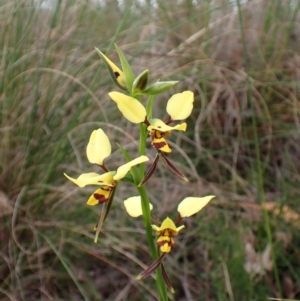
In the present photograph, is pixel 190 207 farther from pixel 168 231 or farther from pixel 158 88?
pixel 158 88

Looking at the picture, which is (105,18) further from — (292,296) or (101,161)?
(101,161)

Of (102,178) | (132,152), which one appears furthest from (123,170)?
(132,152)

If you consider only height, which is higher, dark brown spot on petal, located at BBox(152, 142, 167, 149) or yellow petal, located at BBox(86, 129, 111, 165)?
dark brown spot on petal, located at BBox(152, 142, 167, 149)

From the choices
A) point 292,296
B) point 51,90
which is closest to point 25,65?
point 51,90

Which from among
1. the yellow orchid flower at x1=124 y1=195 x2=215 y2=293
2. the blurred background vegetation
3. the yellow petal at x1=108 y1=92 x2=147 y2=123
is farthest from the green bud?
the blurred background vegetation

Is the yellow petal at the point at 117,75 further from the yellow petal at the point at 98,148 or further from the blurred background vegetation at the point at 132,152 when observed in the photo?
the blurred background vegetation at the point at 132,152

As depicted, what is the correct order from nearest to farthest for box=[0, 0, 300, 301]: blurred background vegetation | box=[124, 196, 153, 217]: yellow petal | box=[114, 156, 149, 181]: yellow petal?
box=[114, 156, 149, 181]: yellow petal
box=[124, 196, 153, 217]: yellow petal
box=[0, 0, 300, 301]: blurred background vegetation

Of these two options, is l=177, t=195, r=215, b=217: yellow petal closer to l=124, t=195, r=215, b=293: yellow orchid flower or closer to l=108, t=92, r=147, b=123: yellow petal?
l=124, t=195, r=215, b=293: yellow orchid flower

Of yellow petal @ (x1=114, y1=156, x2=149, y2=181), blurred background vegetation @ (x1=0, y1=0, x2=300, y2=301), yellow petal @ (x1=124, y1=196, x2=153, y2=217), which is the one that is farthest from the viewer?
blurred background vegetation @ (x1=0, y1=0, x2=300, y2=301)
